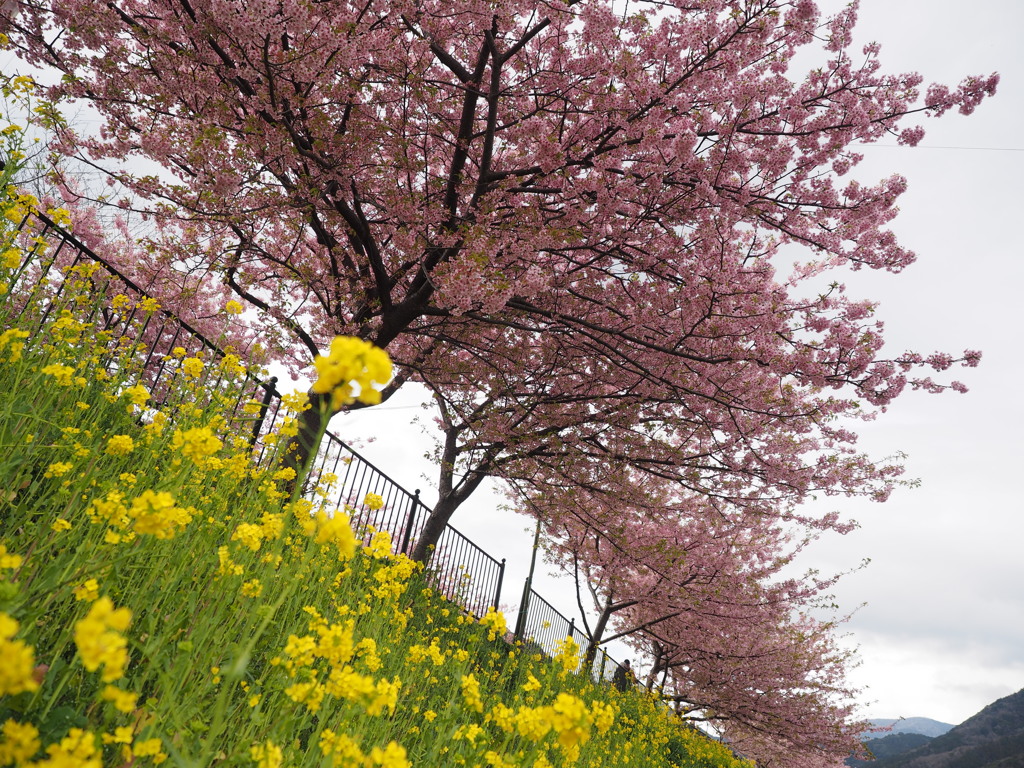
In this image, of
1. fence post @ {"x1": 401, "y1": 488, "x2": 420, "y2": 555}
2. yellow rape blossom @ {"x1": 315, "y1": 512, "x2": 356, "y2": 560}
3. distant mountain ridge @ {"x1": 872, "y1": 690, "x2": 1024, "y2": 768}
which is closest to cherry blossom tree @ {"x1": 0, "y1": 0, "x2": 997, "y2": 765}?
fence post @ {"x1": 401, "y1": 488, "x2": 420, "y2": 555}

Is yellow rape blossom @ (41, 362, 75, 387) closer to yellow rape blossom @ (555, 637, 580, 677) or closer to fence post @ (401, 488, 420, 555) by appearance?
yellow rape blossom @ (555, 637, 580, 677)

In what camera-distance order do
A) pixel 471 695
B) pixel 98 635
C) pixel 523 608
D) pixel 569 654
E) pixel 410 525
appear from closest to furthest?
pixel 98 635
pixel 471 695
pixel 569 654
pixel 410 525
pixel 523 608

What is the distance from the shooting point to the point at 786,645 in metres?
18.6

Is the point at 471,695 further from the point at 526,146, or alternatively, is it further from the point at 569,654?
the point at 526,146

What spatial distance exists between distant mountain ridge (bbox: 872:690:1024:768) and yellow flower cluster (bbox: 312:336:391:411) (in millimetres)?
92161

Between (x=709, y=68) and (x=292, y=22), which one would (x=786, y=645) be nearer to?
(x=709, y=68)

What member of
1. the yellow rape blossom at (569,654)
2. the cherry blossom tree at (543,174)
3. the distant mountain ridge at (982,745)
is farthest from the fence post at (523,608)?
the distant mountain ridge at (982,745)

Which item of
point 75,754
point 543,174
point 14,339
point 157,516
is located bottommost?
point 75,754

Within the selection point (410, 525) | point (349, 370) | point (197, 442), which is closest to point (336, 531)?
point (349, 370)

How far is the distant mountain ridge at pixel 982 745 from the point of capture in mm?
70312

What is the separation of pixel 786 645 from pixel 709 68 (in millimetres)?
18707

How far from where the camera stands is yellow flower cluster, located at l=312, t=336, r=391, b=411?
129 cm

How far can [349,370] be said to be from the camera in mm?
1289

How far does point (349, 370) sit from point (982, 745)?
362ft
